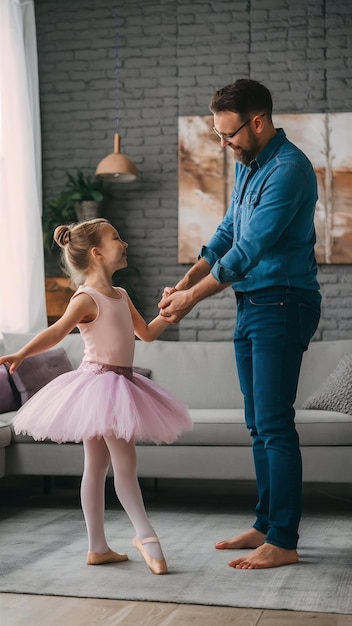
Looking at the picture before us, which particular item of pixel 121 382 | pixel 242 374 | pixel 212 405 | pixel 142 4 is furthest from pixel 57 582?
pixel 142 4

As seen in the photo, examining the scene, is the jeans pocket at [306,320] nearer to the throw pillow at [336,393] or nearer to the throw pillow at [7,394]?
the throw pillow at [336,393]

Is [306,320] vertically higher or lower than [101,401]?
higher

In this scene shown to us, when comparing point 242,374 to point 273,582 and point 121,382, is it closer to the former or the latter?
point 121,382

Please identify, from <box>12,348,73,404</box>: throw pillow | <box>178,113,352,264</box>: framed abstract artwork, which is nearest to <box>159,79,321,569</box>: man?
<box>12,348,73,404</box>: throw pillow

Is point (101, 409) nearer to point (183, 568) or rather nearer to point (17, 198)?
point (183, 568)

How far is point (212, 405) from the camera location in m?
4.34

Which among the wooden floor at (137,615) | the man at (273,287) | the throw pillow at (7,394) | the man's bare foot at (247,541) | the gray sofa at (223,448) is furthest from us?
the throw pillow at (7,394)

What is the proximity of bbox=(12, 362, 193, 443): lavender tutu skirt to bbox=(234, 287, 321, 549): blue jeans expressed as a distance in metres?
0.28

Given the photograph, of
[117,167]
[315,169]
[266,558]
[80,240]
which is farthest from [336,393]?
[117,167]

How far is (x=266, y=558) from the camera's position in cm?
260

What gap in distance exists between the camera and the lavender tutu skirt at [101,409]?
248cm

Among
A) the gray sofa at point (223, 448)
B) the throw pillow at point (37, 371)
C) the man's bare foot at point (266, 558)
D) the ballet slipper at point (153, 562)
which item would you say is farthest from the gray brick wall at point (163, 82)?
the ballet slipper at point (153, 562)

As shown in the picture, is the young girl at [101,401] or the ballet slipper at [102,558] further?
the ballet slipper at [102,558]

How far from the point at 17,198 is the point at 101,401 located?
115 inches
